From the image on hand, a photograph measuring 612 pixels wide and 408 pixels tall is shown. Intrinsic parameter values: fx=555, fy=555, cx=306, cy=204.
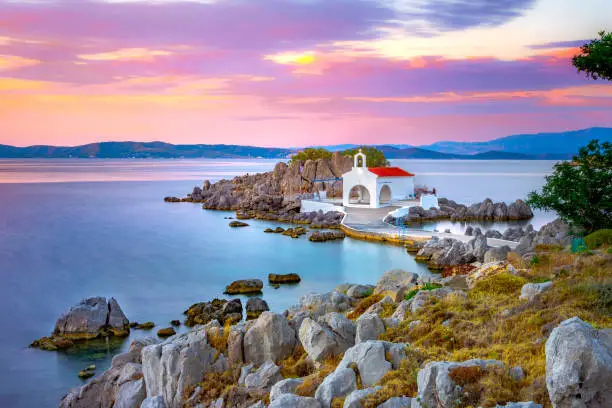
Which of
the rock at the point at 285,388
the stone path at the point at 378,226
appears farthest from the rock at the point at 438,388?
the stone path at the point at 378,226

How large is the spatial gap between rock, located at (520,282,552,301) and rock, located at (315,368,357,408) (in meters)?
5.92

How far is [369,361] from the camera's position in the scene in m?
11.4

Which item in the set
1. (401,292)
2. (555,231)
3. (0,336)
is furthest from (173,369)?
(555,231)

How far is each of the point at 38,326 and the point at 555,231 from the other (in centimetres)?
3741

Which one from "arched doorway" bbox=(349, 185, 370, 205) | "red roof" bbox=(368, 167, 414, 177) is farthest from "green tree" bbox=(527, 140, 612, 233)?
"arched doorway" bbox=(349, 185, 370, 205)

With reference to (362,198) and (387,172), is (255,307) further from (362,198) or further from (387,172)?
(362,198)

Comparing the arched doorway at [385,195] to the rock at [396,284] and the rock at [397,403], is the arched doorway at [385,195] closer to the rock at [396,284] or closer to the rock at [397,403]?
the rock at [396,284]

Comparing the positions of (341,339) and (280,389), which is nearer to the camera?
(280,389)

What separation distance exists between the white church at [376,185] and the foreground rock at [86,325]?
43.1 metres

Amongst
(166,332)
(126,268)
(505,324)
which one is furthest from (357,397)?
(126,268)

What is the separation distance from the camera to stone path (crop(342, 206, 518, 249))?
4774 cm

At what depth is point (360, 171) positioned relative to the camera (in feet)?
219

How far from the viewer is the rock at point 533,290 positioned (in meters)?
14.4

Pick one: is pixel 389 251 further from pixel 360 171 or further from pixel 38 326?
pixel 38 326
